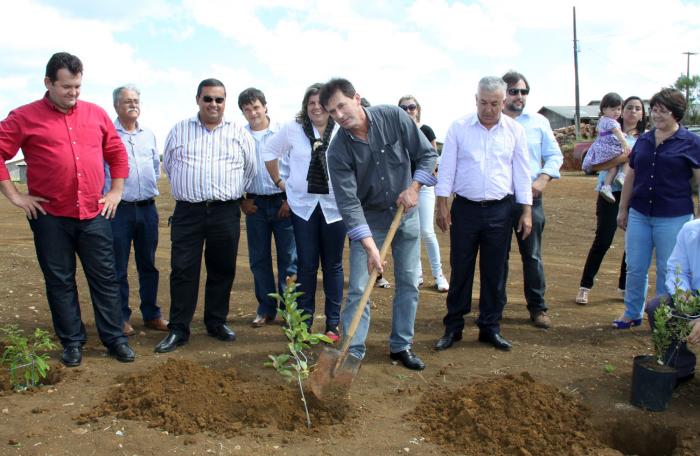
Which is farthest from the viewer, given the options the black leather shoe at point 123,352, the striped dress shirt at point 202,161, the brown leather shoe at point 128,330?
the brown leather shoe at point 128,330

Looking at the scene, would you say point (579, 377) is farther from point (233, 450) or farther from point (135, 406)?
point (135, 406)

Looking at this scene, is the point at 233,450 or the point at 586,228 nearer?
the point at 233,450

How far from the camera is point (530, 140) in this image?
550 cm

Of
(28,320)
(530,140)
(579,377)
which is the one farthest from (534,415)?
(28,320)

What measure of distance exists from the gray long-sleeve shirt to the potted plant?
176 cm

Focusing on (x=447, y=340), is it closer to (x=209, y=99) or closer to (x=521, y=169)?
(x=521, y=169)

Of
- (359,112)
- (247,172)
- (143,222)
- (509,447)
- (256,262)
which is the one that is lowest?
(509,447)

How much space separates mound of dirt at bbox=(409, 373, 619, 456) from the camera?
3.56m

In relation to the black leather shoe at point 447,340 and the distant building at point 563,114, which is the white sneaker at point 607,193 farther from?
the distant building at point 563,114

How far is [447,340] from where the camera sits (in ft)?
16.8

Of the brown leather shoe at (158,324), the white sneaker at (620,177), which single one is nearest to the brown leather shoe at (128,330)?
the brown leather shoe at (158,324)

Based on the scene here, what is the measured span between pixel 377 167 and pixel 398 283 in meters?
0.91

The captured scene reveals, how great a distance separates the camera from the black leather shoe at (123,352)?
15.6 feet

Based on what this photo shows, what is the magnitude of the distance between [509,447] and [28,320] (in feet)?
15.1
